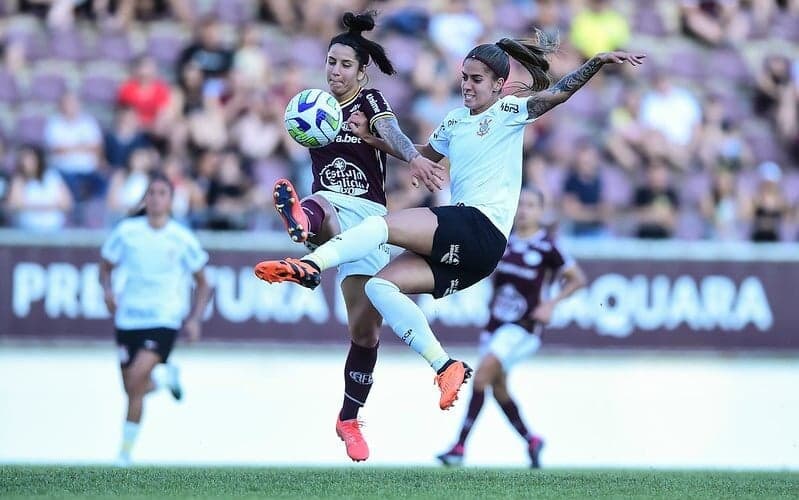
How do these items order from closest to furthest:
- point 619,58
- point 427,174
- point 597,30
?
point 619,58 < point 427,174 < point 597,30

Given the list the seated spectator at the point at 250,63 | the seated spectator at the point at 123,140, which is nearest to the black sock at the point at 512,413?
the seated spectator at the point at 123,140

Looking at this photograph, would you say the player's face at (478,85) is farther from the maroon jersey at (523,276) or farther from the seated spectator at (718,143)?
the seated spectator at (718,143)

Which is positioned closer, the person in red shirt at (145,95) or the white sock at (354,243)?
the white sock at (354,243)

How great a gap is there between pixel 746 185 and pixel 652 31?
9.65 feet

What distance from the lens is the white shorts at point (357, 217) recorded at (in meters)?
8.52

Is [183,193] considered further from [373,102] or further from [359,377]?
[373,102]

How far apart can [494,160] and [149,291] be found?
3955 mm

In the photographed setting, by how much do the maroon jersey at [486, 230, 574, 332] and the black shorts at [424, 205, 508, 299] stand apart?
3454mm

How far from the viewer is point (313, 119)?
8242 mm

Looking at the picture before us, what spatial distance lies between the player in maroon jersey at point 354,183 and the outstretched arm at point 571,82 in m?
0.77

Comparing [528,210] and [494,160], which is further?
[528,210]

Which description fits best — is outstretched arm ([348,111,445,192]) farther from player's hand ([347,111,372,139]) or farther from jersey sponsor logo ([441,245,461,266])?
jersey sponsor logo ([441,245,461,266])

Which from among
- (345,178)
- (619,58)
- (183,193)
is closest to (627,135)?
(183,193)

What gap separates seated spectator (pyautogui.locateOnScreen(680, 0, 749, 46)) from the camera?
1981 cm
